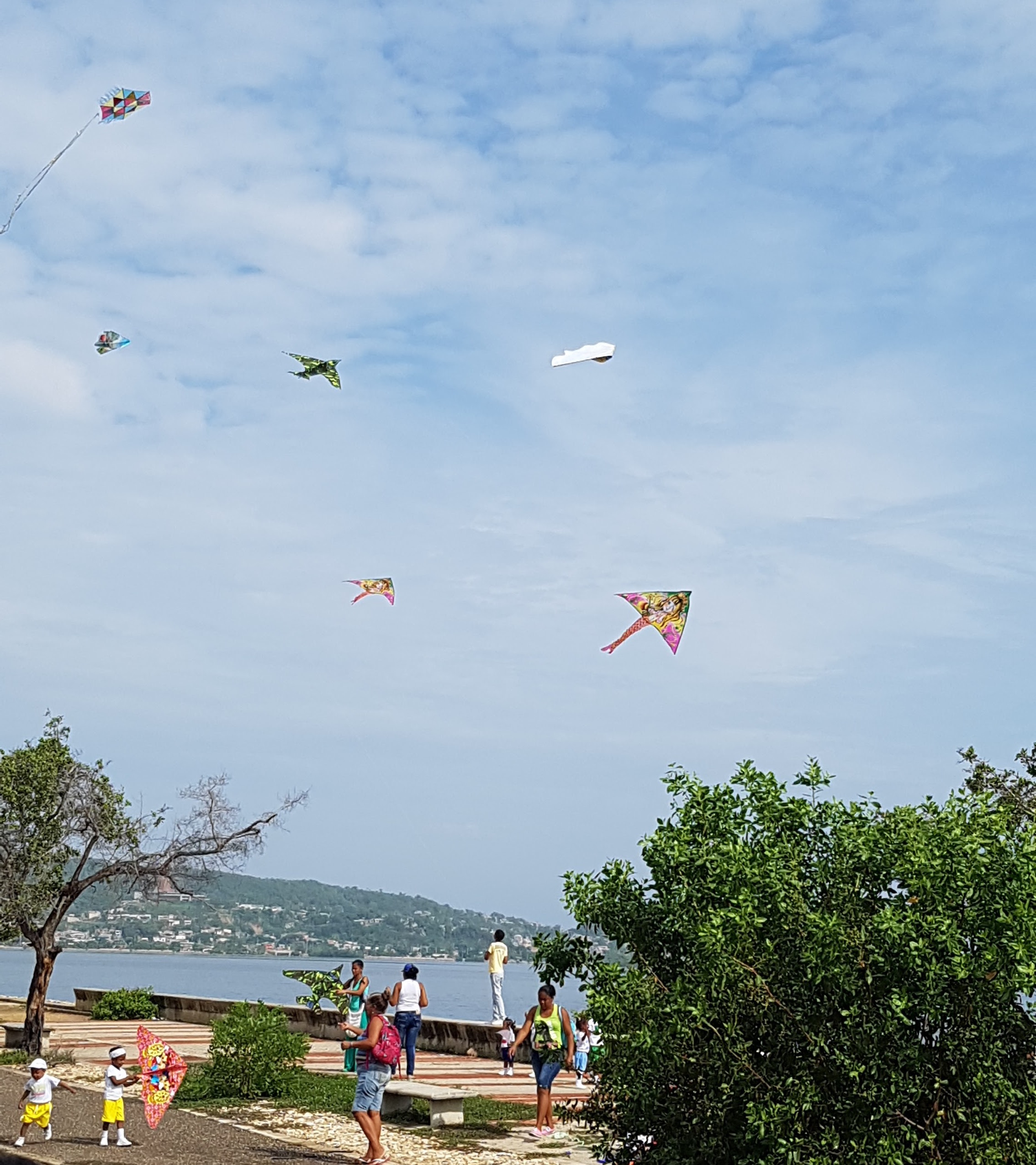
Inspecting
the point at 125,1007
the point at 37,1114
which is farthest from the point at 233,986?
the point at 37,1114

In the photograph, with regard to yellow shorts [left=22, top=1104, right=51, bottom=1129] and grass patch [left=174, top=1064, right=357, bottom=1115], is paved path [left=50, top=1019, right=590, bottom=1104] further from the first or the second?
yellow shorts [left=22, top=1104, right=51, bottom=1129]

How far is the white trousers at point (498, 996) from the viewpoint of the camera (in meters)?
21.2

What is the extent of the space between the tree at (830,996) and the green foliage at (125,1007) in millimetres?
Answer: 24469

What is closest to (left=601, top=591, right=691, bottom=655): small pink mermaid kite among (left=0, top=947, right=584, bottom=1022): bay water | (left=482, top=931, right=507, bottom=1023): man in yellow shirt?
(left=482, top=931, right=507, bottom=1023): man in yellow shirt

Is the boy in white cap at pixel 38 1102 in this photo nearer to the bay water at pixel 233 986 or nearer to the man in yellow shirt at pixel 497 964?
the man in yellow shirt at pixel 497 964

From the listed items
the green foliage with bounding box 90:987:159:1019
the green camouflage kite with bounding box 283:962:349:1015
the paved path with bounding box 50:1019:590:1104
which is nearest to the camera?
the green camouflage kite with bounding box 283:962:349:1015

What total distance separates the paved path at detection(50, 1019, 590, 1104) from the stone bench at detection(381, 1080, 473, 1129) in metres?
0.75

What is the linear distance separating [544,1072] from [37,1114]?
4861 mm

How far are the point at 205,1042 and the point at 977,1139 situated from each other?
2021cm

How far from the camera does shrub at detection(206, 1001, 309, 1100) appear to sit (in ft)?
55.6

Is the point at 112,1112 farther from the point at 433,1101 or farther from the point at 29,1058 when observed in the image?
the point at 29,1058

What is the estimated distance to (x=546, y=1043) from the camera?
13.2 m

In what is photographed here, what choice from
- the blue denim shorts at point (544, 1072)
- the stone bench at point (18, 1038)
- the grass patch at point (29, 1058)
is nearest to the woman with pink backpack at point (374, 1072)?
the blue denim shorts at point (544, 1072)

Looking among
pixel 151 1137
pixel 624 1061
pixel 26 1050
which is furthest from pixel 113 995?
pixel 624 1061
